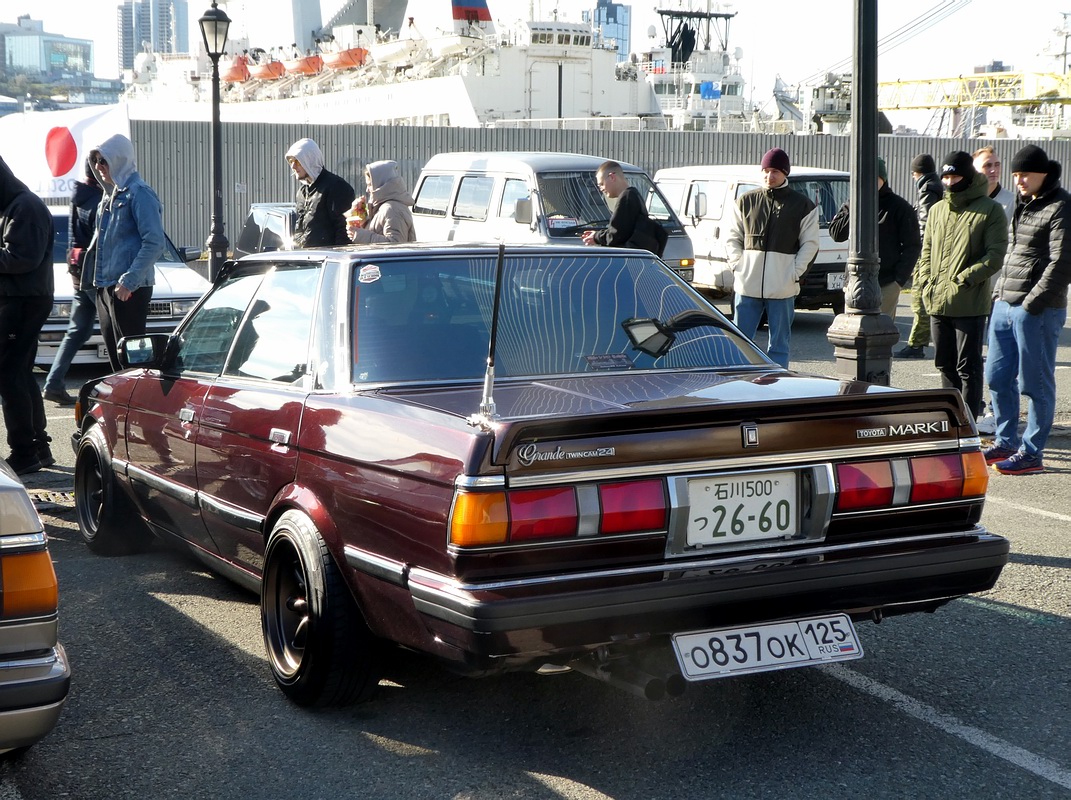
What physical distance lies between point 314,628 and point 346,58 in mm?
43650

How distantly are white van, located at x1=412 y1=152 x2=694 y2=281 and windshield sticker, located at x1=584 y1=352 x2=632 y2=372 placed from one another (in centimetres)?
835

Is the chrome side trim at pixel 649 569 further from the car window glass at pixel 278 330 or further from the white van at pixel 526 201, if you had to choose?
the white van at pixel 526 201

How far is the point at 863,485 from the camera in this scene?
3398 millimetres

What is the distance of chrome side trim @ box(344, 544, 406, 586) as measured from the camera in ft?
10.6

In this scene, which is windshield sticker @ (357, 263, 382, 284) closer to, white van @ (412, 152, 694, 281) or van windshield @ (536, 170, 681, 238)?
white van @ (412, 152, 694, 281)

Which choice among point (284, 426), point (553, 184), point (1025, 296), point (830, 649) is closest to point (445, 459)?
point (284, 426)

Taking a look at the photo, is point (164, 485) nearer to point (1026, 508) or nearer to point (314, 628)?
point (314, 628)

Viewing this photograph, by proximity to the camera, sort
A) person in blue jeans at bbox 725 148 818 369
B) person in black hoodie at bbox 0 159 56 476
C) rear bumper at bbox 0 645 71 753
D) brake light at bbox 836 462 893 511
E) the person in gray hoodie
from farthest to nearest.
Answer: the person in gray hoodie → person in blue jeans at bbox 725 148 818 369 → person in black hoodie at bbox 0 159 56 476 → brake light at bbox 836 462 893 511 → rear bumper at bbox 0 645 71 753

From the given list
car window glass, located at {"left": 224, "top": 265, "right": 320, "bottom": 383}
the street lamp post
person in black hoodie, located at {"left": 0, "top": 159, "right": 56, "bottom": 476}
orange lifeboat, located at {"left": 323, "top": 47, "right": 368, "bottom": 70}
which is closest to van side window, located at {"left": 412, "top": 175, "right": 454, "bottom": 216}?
the street lamp post

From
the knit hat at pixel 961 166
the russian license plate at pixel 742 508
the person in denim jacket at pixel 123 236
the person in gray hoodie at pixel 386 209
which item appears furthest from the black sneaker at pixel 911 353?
the russian license plate at pixel 742 508

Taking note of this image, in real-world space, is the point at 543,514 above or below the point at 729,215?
below

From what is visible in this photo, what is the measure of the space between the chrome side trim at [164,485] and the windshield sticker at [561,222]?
766cm

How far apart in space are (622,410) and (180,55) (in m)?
53.4

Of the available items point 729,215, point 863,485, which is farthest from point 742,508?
point 729,215
